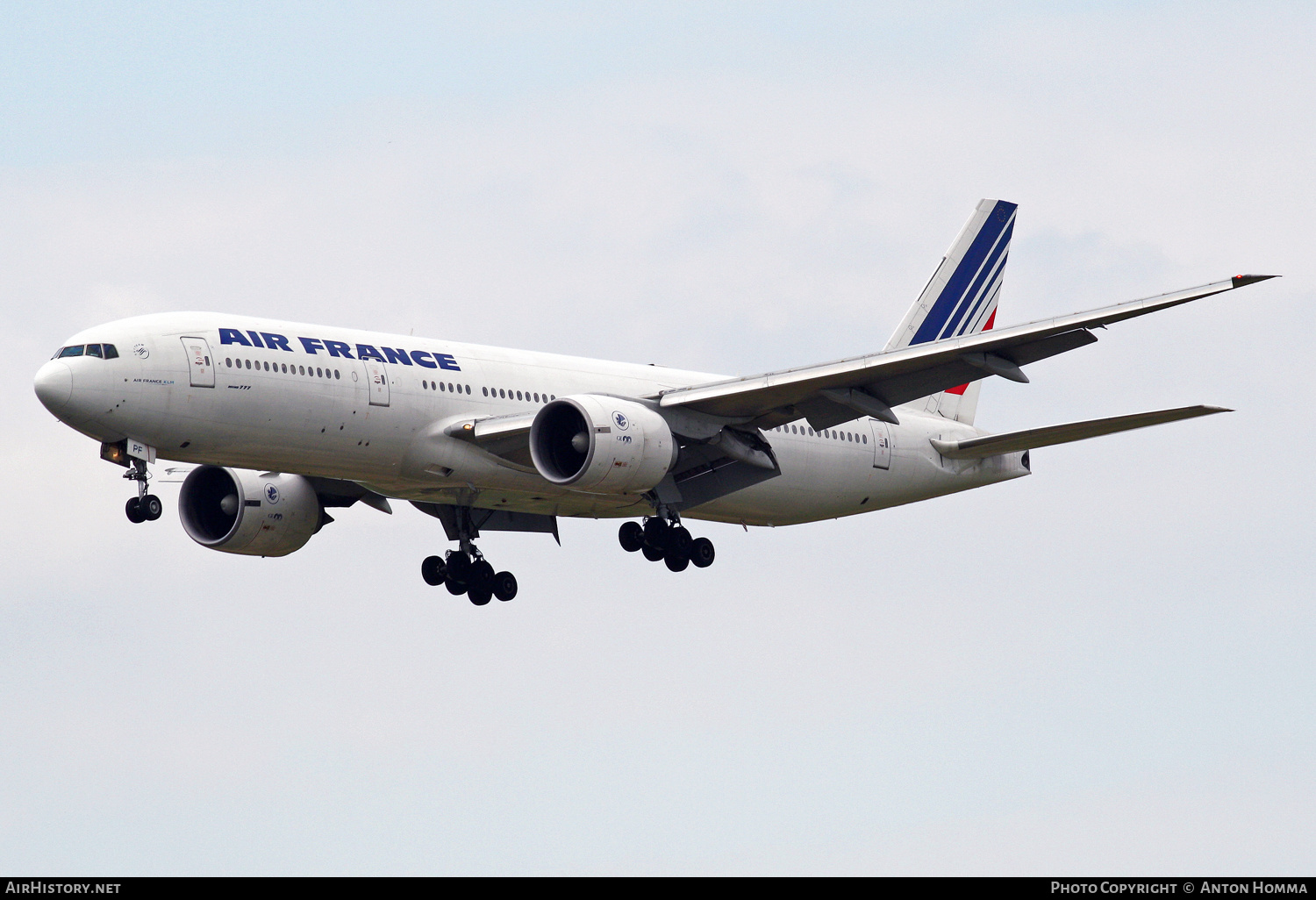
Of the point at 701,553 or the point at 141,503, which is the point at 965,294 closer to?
the point at 701,553

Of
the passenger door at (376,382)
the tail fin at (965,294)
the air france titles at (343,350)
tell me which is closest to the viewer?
the air france titles at (343,350)

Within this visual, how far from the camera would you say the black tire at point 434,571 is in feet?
158

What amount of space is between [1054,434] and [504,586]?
1353 centimetres

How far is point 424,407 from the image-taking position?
4097cm

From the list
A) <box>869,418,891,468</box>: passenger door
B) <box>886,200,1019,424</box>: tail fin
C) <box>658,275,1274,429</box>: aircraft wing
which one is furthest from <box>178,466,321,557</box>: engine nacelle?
<box>886,200,1019,424</box>: tail fin

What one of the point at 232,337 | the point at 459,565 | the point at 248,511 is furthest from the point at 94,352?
the point at 459,565

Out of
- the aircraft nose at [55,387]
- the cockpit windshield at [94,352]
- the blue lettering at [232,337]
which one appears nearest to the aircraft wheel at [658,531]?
the blue lettering at [232,337]

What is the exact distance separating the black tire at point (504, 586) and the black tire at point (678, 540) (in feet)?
17.8

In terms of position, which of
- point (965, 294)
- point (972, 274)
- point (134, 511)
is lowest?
point (134, 511)

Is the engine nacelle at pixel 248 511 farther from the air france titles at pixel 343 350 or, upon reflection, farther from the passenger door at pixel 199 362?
the passenger door at pixel 199 362

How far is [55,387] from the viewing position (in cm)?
3722

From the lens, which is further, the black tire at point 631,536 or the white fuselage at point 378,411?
the black tire at point 631,536
